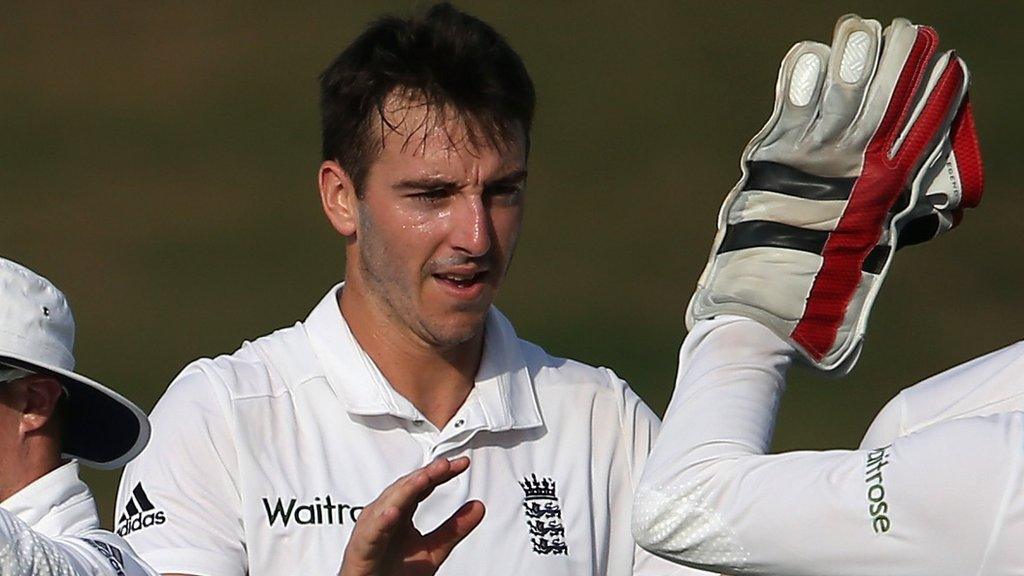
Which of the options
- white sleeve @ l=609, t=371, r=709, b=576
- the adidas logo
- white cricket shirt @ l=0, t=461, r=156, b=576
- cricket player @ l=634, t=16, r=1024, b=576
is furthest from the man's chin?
cricket player @ l=634, t=16, r=1024, b=576

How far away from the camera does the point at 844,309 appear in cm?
265

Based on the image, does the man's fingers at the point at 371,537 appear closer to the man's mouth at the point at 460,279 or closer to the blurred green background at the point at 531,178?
the man's mouth at the point at 460,279

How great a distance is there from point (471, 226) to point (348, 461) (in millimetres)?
481

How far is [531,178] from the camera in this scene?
13438 millimetres

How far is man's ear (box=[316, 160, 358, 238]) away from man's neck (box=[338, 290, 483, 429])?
6.1 inches

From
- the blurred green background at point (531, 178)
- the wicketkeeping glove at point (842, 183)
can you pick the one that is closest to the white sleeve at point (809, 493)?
the wicketkeeping glove at point (842, 183)

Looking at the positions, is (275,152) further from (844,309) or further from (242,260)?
(844,309)

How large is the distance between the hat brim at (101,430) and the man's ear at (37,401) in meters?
0.06

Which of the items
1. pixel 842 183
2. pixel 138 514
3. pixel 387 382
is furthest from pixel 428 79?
pixel 842 183

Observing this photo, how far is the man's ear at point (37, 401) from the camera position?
308cm

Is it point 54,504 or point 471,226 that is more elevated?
point 471,226

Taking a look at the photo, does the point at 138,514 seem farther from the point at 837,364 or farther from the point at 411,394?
Result: the point at 837,364

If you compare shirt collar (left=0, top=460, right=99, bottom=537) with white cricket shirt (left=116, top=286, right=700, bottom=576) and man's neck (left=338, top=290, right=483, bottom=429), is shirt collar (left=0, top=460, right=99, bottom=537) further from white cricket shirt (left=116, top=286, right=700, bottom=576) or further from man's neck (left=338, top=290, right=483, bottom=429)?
man's neck (left=338, top=290, right=483, bottom=429)

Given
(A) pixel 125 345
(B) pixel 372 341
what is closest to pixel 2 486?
(B) pixel 372 341
